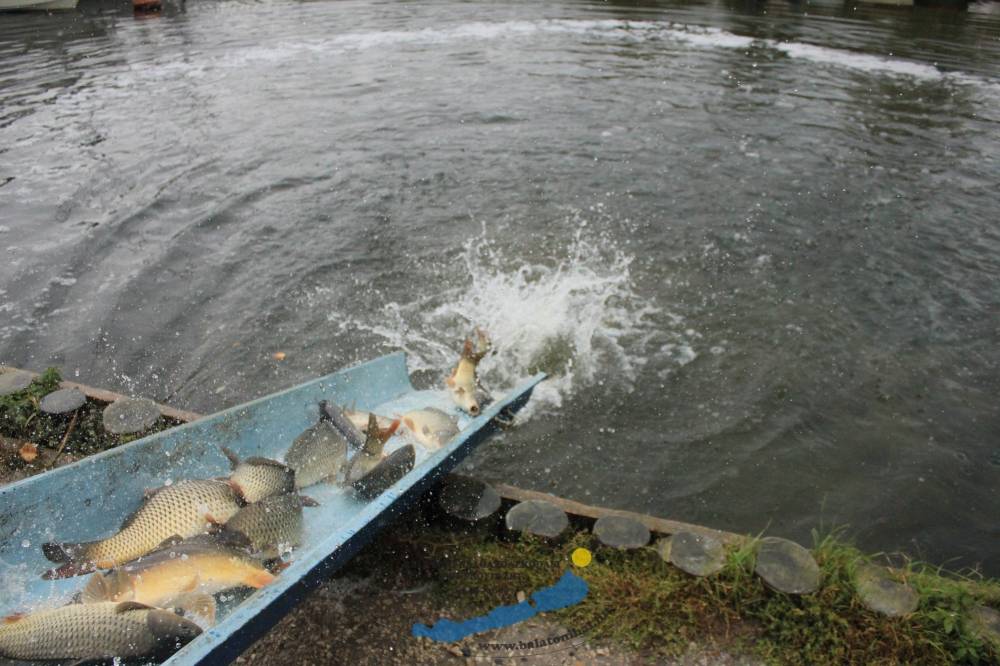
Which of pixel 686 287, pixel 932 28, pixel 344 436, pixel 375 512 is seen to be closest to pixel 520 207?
pixel 686 287

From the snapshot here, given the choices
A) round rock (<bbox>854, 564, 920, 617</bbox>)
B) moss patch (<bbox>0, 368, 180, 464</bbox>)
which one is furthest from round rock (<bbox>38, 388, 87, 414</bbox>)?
round rock (<bbox>854, 564, 920, 617</bbox>)

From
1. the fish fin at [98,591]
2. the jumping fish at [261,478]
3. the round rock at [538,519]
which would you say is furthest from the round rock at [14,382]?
the round rock at [538,519]

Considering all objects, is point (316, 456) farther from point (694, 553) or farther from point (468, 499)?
point (694, 553)

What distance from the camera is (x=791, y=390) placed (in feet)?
22.7

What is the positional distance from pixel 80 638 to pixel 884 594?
4.48 metres

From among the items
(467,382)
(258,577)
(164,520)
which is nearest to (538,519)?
(467,382)

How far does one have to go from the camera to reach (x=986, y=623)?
157 inches

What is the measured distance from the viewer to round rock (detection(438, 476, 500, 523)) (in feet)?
15.7

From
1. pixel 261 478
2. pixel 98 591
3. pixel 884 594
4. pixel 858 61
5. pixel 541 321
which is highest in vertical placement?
pixel 858 61

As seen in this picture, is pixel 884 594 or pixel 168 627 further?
pixel 884 594

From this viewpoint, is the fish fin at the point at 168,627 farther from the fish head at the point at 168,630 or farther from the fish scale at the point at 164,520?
the fish scale at the point at 164,520

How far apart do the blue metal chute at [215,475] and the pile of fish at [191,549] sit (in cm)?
15

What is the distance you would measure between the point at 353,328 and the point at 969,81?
57.1 feet

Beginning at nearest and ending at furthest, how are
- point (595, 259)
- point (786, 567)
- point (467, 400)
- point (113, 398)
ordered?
point (786, 567), point (467, 400), point (113, 398), point (595, 259)
